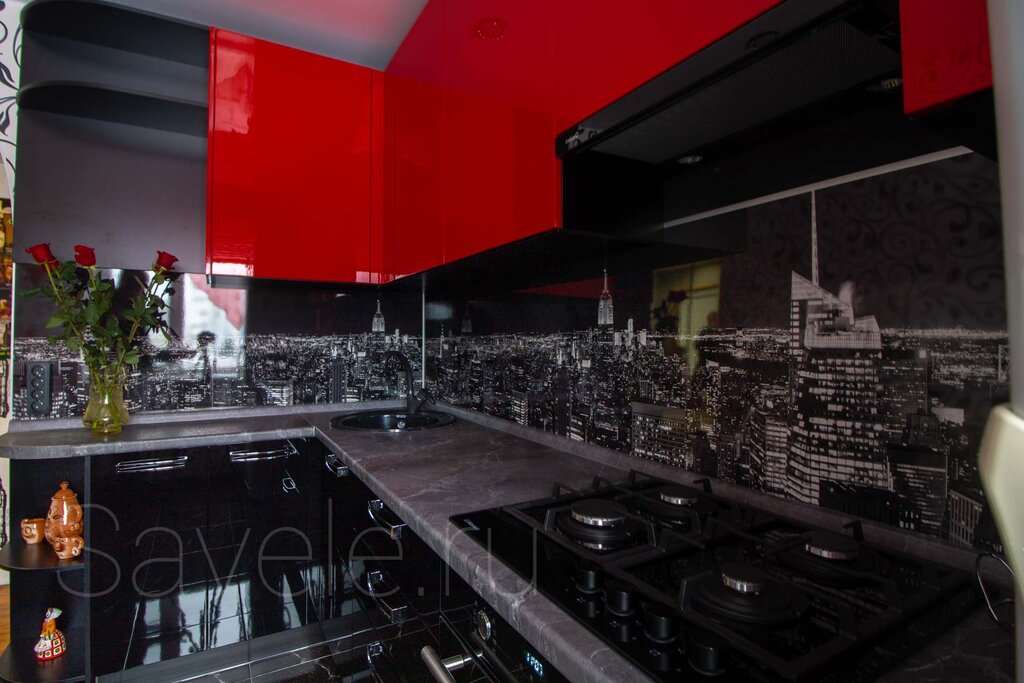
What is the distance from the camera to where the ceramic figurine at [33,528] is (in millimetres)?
1732

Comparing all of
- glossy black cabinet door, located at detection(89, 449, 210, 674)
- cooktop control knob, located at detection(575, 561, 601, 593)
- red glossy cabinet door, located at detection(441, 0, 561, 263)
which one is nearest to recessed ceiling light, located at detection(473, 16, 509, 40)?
red glossy cabinet door, located at detection(441, 0, 561, 263)

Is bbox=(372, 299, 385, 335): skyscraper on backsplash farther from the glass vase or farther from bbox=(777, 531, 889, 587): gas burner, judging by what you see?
bbox=(777, 531, 889, 587): gas burner

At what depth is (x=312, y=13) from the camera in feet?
6.91

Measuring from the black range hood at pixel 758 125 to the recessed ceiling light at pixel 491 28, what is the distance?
0.46 meters

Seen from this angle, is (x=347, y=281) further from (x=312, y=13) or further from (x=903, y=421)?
(x=903, y=421)

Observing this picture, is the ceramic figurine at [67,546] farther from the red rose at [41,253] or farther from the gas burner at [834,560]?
the gas burner at [834,560]

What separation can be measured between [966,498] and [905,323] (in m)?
0.30

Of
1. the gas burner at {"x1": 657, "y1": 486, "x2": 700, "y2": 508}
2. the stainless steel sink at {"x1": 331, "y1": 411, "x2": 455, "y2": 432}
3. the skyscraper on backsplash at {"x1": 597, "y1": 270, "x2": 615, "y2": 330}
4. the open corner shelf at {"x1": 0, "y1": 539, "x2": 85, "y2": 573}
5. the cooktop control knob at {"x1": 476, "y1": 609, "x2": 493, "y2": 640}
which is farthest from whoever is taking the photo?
the stainless steel sink at {"x1": 331, "y1": 411, "x2": 455, "y2": 432}

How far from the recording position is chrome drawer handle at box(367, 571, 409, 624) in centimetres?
→ 114

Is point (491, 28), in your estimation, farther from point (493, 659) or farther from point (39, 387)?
point (39, 387)

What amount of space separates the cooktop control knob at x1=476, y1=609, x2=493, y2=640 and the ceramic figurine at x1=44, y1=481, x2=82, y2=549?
1665mm

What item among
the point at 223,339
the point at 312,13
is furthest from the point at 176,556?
the point at 312,13

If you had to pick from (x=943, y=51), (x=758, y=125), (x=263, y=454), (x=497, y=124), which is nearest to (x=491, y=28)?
(x=497, y=124)

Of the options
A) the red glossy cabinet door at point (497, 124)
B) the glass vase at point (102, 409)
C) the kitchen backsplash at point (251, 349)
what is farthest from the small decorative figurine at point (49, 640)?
the red glossy cabinet door at point (497, 124)
